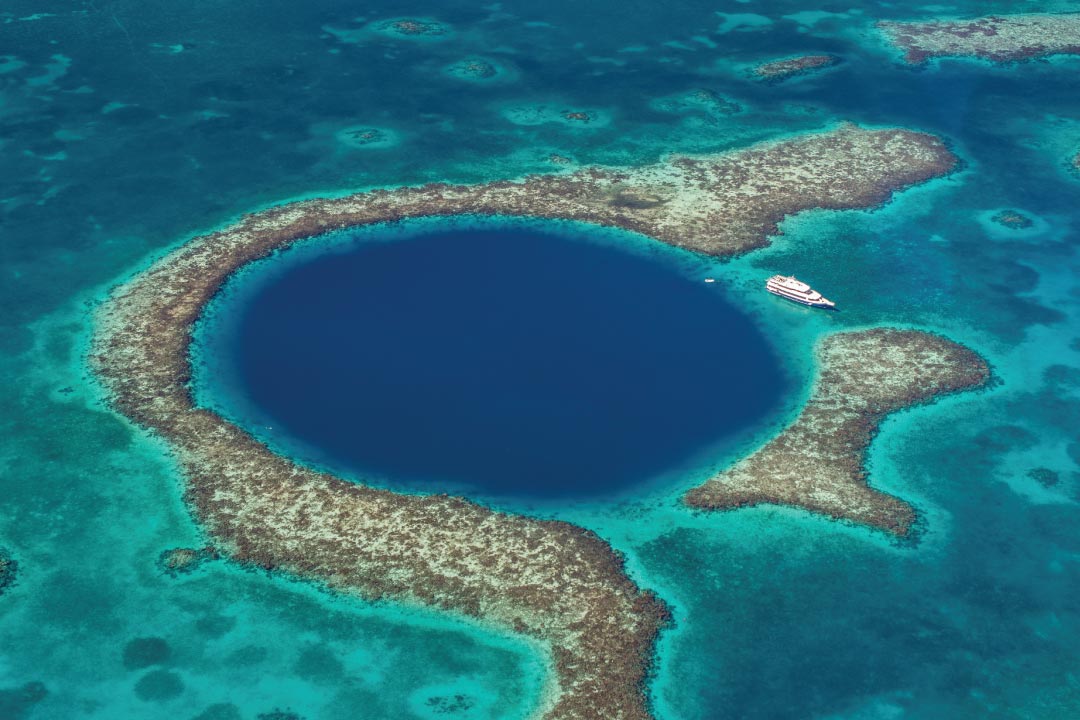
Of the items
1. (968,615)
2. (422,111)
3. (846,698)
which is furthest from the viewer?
(422,111)

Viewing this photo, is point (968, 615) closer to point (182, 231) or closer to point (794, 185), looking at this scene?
point (794, 185)

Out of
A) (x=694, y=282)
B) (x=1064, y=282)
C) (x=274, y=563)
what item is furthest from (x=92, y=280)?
(x=1064, y=282)

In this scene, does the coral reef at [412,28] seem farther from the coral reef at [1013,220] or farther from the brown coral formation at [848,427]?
the brown coral formation at [848,427]

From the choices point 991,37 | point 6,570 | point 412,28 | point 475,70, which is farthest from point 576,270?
point 991,37

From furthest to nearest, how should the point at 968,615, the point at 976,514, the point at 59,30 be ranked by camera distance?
1. the point at 59,30
2. the point at 976,514
3. the point at 968,615

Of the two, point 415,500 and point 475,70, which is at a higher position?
point 475,70

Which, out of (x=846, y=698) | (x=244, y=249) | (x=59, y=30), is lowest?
(x=846, y=698)

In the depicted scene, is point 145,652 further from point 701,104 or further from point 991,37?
point 991,37

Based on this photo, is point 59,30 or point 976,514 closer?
point 976,514
